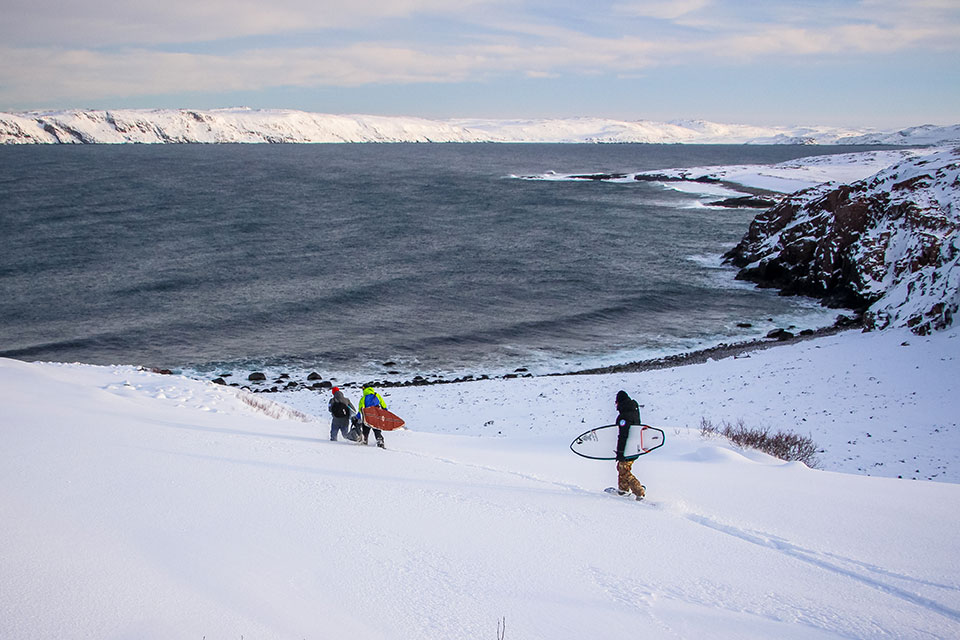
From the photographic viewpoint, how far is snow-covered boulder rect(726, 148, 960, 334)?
36244 mm

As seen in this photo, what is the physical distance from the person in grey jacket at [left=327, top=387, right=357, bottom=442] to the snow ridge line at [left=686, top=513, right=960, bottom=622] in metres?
6.82

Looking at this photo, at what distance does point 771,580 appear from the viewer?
20.7 ft

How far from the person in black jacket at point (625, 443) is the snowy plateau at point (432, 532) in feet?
1.09

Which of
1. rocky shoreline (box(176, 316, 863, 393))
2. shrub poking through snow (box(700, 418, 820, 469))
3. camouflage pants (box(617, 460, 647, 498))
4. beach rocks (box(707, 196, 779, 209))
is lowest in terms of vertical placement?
rocky shoreline (box(176, 316, 863, 393))

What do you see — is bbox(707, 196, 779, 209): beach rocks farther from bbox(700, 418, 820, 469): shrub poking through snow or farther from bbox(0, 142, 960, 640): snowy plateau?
bbox(700, 418, 820, 469): shrub poking through snow

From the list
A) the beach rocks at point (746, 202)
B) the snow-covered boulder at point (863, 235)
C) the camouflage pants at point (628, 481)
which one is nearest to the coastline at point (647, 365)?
the snow-covered boulder at point (863, 235)

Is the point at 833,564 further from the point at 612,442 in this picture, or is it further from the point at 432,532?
the point at 432,532

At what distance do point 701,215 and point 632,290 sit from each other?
3949 cm

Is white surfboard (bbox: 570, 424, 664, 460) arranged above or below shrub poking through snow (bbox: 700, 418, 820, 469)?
above

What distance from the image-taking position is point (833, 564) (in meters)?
6.80

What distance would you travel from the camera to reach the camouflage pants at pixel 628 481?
8914 mm

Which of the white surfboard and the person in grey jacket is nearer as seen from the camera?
the white surfboard

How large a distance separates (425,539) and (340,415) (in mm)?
6183

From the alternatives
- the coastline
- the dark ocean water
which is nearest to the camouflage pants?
the coastline
